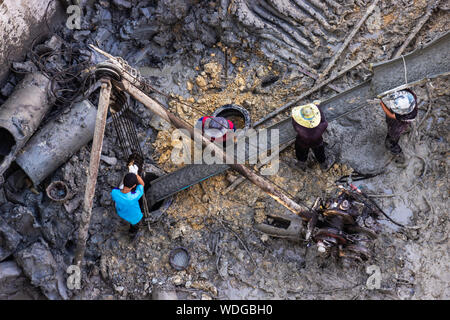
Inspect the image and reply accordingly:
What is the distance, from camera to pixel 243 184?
8500 mm

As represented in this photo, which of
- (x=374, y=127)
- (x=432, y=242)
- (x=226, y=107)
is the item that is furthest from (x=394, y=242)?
(x=226, y=107)

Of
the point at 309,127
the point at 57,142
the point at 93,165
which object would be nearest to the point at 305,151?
the point at 309,127

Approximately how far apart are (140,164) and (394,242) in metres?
4.25

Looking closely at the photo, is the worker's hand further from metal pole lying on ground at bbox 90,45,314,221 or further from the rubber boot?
the rubber boot

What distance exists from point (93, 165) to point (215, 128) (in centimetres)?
223

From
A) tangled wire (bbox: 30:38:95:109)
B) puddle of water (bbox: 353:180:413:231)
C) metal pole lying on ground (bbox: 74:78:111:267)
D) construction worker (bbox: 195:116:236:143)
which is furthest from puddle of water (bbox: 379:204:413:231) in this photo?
tangled wire (bbox: 30:38:95:109)

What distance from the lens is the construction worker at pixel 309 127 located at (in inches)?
306

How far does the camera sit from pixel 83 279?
25.3 ft

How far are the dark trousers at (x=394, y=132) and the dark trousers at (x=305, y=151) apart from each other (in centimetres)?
111

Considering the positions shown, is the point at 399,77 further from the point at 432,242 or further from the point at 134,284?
the point at 134,284

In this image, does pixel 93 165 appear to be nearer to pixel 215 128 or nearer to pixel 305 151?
pixel 215 128

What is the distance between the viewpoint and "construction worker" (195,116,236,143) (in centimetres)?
841

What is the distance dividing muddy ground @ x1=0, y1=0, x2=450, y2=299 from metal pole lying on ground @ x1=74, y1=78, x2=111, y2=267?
1.63ft

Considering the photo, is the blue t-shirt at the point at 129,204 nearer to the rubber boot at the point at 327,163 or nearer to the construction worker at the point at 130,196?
the construction worker at the point at 130,196
